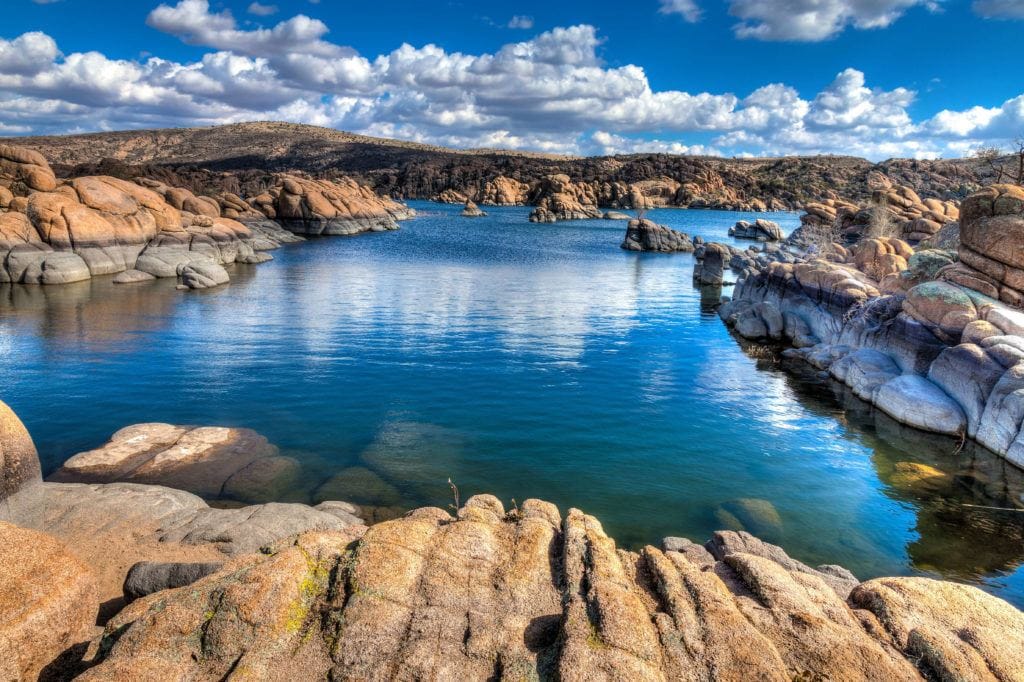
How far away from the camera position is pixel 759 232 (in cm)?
9275

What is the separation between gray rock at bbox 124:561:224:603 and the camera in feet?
29.1

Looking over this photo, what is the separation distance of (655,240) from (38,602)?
7447 centimetres

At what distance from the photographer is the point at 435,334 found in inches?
1254

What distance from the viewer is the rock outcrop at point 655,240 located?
75.9 m

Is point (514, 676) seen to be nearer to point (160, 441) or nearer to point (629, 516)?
point (629, 516)

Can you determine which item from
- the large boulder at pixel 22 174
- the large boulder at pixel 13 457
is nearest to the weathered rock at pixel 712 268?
the large boulder at pixel 13 457

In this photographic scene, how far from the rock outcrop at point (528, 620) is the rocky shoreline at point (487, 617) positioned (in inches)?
0.8

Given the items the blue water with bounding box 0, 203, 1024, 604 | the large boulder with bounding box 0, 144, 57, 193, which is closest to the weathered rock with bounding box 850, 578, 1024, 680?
the blue water with bounding box 0, 203, 1024, 604

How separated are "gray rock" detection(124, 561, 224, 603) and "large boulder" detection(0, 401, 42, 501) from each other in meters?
5.15

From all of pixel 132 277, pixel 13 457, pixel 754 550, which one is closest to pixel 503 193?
pixel 132 277

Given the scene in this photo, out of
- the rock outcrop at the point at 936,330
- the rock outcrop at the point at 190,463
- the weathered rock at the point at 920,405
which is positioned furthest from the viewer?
the weathered rock at the point at 920,405

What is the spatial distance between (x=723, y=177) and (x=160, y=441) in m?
189

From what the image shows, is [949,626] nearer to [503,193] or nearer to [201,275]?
[201,275]

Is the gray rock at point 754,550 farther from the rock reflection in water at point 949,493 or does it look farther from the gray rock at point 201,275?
the gray rock at point 201,275
